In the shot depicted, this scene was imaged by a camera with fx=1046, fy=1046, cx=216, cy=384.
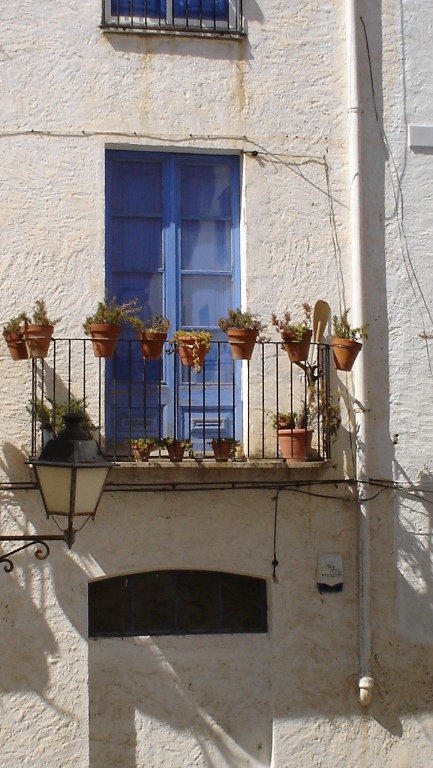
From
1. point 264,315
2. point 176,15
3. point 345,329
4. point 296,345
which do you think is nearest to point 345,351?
point 345,329

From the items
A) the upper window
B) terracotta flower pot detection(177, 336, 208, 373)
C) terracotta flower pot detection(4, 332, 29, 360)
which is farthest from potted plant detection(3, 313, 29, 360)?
the upper window

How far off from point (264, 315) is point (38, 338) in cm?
176

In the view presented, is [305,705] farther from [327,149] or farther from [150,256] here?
[327,149]

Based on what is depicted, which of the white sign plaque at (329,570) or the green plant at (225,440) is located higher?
the green plant at (225,440)

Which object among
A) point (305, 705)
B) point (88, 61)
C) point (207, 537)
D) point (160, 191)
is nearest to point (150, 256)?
point (160, 191)

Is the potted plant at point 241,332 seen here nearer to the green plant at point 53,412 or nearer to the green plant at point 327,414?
the green plant at point 327,414

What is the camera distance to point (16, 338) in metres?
7.46

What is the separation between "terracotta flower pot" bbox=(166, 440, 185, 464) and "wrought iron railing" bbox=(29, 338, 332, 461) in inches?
5.8

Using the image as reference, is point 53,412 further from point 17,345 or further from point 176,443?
point 176,443

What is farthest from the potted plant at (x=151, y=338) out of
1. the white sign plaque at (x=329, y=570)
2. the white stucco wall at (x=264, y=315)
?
the white sign plaque at (x=329, y=570)

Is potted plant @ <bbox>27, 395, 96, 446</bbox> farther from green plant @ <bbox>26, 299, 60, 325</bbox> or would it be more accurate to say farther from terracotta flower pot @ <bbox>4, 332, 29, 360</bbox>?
green plant @ <bbox>26, 299, 60, 325</bbox>

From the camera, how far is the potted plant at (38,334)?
24.1 feet

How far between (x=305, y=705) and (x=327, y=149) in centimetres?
423

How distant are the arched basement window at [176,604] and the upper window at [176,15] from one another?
4.21 m
